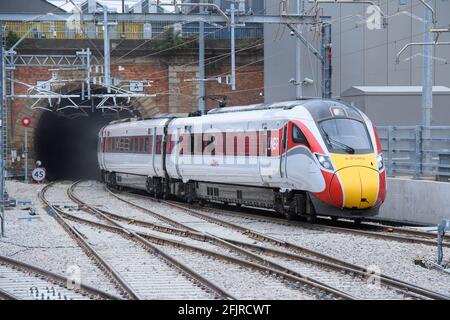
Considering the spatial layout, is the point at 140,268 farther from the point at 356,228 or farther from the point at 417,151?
the point at 417,151

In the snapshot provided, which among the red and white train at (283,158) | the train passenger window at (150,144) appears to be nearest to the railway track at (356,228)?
the red and white train at (283,158)

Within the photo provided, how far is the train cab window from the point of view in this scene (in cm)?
1998

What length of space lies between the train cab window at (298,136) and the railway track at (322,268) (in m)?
2.44

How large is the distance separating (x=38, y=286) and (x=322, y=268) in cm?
430

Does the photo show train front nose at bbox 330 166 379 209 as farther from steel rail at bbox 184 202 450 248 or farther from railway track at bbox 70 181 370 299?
railway track at bbox 70 181 370 299

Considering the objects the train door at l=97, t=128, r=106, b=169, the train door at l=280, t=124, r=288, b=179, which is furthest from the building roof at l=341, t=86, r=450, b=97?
the train door at l=97, t=128, r=106, b=169

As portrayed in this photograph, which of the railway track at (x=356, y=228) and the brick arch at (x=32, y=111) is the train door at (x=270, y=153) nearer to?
the railway track at (x=356, y=228)

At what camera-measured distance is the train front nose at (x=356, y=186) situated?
19328mm

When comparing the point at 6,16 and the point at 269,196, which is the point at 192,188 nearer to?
the point at 269,196

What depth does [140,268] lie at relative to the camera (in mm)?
14297
